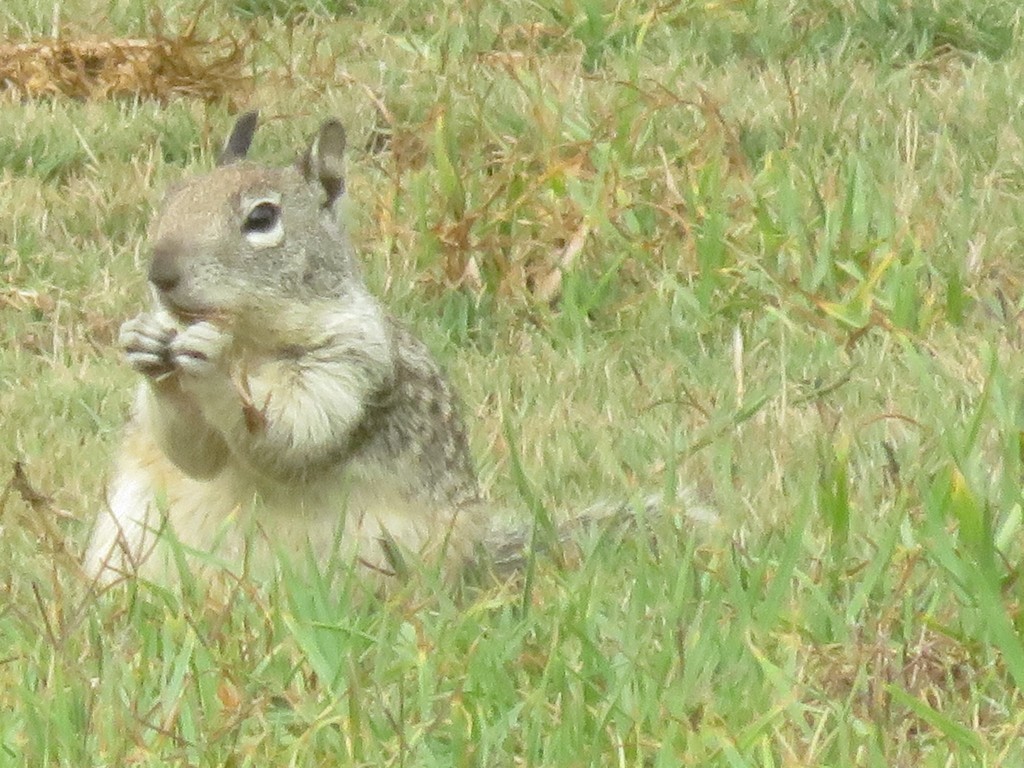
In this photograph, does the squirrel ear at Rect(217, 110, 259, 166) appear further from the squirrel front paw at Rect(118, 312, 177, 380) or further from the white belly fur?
the squirrel front paw at Rect(118, 312, 177, 380)

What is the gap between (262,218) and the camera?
4.28m

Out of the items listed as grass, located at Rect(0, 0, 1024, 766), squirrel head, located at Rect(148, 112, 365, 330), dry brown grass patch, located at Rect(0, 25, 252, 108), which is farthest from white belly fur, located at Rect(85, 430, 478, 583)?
dry brown grass patch, located at Rect(0, 25, 252, 108)

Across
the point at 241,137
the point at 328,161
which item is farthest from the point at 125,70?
the point at 328,161

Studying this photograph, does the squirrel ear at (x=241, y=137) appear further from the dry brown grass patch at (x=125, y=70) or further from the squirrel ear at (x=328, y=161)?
the dry brown grass patch at (x=125, y=70)

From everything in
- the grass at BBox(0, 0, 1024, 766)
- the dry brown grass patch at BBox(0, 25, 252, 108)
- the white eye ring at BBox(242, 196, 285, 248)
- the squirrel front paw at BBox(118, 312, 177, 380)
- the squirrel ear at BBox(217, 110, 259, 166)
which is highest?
the white eye ring at BBox(242, 196, 285, 248)

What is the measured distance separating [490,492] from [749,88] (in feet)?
8.47

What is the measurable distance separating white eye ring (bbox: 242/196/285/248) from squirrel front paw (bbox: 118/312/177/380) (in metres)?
0.30

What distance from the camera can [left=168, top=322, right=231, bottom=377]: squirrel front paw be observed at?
3990 millimetres

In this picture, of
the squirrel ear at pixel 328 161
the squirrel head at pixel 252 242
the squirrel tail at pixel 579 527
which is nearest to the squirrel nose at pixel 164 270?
the squirrel head at pixel 252 242

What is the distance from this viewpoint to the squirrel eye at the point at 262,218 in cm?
425

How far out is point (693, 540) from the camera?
3764 millimetres

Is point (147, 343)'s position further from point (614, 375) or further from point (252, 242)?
point (614, 375)

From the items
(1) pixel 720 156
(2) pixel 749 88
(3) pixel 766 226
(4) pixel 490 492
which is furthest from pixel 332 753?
(2) pixel 749 88

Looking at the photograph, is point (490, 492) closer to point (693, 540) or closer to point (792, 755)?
point (693, 540)
